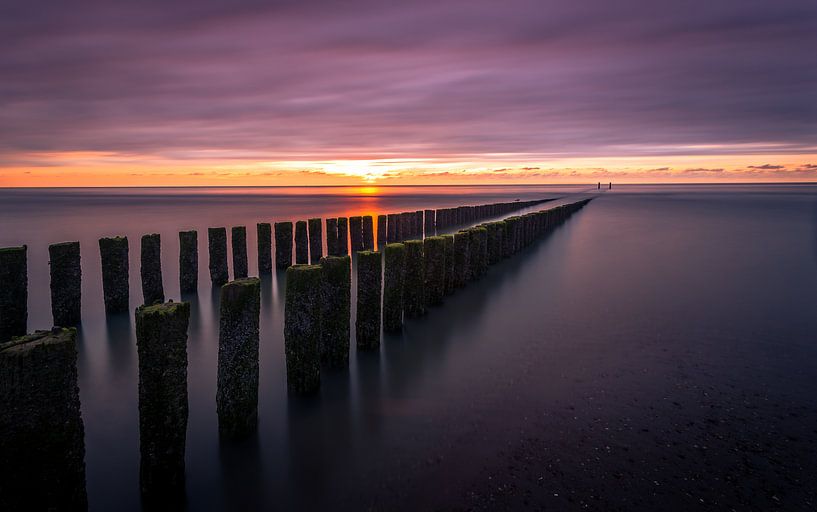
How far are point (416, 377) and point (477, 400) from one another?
74 cm

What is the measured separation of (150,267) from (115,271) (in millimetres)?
577

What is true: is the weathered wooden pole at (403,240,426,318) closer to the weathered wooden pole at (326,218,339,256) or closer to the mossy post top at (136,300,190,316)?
the mossy post top at (136,300,190,316)

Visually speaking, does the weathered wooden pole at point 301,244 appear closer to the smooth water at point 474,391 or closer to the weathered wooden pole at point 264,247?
the weathered wooden pole at point 264,247

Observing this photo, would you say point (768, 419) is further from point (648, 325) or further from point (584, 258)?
point (584, 258)

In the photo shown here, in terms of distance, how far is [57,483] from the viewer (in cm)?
252

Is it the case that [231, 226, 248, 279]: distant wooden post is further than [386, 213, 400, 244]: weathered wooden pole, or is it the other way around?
[386, 213, 400, 244]: weathered wooden pole

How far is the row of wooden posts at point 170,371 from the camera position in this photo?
7.87 ft

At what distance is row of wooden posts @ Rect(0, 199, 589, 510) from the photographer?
2398 millimetres

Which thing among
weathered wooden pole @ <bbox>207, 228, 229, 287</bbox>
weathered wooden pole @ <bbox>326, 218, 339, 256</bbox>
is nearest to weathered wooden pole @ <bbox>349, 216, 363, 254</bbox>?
weathered wooden pole @ <bbox>326, 218, 339, 256</bbox>

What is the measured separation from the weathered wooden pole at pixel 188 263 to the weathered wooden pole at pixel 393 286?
3.91 metres

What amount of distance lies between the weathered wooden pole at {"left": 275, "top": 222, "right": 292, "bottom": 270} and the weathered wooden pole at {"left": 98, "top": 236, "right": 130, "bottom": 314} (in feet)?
11.3

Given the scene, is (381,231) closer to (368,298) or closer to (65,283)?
(65,283)

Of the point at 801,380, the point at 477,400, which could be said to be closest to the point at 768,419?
the point at 801,380

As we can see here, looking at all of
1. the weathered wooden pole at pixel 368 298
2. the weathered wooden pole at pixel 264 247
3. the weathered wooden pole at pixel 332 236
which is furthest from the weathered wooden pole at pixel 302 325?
the weathered wooden pole at pixel 332 236
